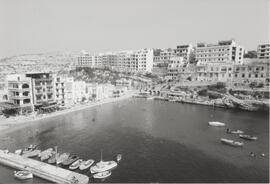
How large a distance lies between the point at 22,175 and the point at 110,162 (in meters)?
11.6

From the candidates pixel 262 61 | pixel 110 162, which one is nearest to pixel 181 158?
pixel 110 162

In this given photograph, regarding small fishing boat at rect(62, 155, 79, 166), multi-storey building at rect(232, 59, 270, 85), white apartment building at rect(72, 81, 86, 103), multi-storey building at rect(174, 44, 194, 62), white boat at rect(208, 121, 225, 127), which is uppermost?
multi-storey building at rect(174, 44, 194, 62)

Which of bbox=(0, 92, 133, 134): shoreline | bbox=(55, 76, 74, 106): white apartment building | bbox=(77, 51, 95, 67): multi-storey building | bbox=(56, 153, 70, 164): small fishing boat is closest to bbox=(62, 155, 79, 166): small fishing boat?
bbox=(56, 153, 70, 164): small fishing boat

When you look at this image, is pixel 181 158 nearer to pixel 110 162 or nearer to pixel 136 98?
pixel 110 162

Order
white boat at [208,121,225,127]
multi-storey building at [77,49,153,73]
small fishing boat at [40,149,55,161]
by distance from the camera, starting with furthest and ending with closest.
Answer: multi-storey building at [77,49,153,73]
white boat at [208,121,225,127]
small fishing boat at [40,149,55,161]

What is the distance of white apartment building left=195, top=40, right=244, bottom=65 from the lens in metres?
101

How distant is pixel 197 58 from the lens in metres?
113

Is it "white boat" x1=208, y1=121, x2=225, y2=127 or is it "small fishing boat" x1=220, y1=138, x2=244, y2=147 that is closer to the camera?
"small fishing boat" x1=220, y1=138, x2=244, y2=147

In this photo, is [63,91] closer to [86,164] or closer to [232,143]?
[86,164]

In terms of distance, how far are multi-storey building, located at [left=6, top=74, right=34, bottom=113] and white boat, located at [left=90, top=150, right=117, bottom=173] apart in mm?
36712

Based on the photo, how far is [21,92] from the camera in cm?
5950

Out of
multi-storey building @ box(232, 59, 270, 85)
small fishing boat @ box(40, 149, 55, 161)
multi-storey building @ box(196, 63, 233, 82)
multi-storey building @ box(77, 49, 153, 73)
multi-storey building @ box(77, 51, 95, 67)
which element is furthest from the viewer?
multi-storey building @ box(77, 51, 95, 67)

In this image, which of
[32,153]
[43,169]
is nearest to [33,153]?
[32,153]

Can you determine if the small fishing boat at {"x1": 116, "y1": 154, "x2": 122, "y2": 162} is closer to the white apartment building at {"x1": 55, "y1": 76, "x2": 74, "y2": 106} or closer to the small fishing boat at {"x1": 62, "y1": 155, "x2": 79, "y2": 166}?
the small fishing boat at {"x1": 62, "y1": 155, "x2": 79, "y2": 166}
